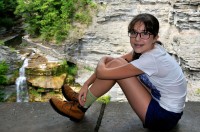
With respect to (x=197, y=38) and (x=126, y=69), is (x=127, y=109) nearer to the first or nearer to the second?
(x=126, y=69)

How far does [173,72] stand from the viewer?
7.14ft

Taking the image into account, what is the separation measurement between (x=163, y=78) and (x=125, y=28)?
39.4 feet

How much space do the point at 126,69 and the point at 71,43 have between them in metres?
12.3

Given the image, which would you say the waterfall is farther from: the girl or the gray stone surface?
the girl

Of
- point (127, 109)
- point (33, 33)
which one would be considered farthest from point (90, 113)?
point (33, 33)

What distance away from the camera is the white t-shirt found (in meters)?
2.11

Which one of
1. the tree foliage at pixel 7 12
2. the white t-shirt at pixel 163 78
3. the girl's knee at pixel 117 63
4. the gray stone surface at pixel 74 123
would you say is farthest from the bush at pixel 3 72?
the white t-shirt at pixel 163 78

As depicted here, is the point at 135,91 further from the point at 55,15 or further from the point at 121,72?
the point at 55,15

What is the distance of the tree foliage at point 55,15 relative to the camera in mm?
14562

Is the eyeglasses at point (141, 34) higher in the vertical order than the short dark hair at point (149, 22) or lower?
lower

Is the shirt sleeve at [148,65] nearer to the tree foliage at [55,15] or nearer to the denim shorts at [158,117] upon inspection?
the denim shorts at [158,117]

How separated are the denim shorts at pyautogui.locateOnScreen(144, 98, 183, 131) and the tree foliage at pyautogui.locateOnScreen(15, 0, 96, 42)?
12.4m

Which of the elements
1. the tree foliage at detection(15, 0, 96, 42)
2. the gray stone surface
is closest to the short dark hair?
the gray stone surface

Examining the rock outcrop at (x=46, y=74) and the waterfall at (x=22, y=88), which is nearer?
the rock outcrop at (x=46, y=74)
